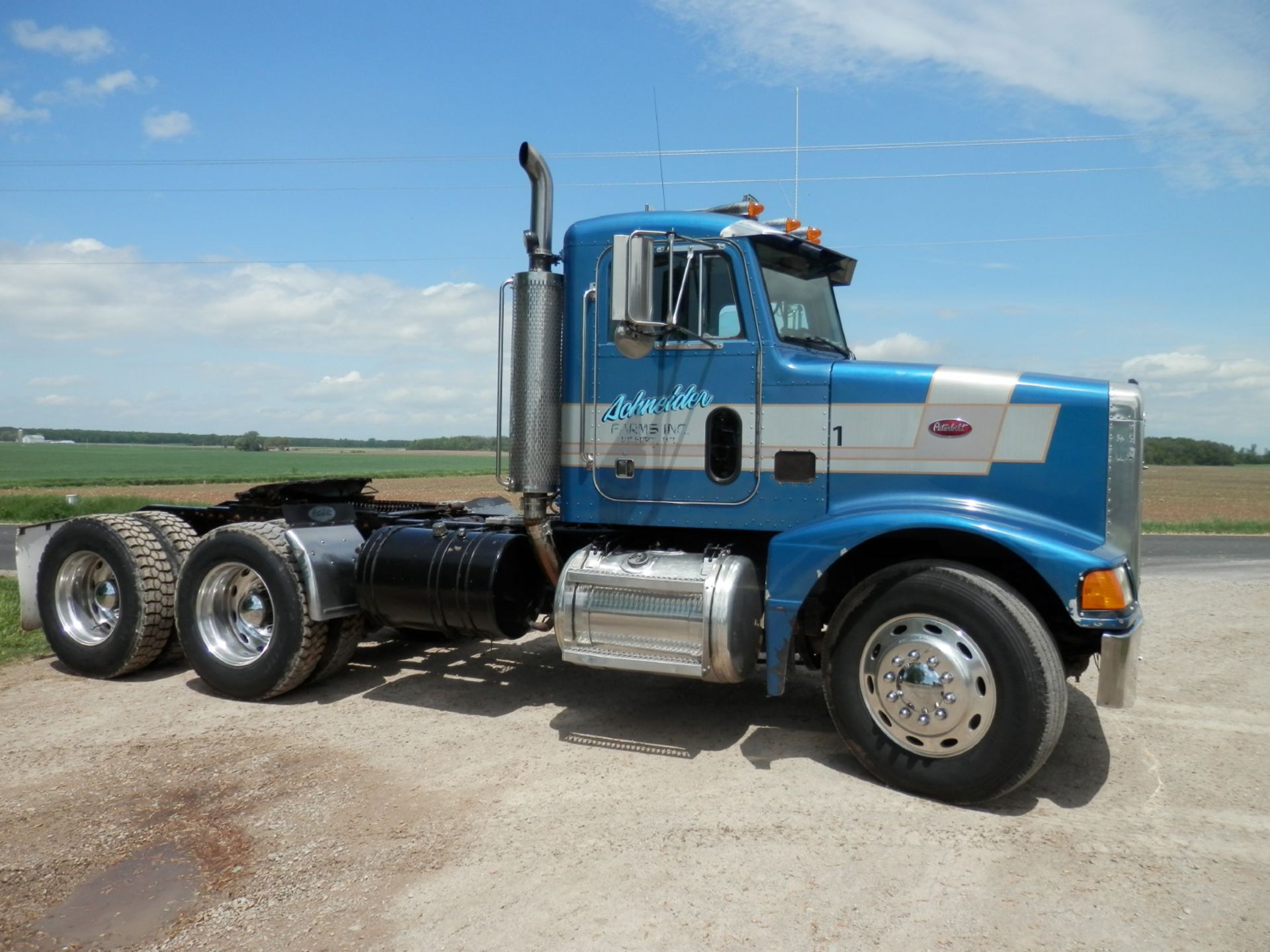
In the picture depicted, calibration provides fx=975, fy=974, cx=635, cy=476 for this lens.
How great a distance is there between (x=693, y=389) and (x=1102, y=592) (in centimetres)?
250

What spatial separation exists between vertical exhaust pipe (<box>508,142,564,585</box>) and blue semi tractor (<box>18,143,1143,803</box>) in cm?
2

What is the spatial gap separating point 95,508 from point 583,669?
68.1 feet

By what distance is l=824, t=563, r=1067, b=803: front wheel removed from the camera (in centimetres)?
471

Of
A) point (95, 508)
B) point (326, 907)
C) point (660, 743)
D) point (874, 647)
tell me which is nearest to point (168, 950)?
point (326, 907)

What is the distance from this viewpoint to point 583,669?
778cm

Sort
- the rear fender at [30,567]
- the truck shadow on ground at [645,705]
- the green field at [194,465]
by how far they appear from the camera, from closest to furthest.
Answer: the truck shadow on ground at [645,705], the rear fender at [30,567], the green field at [194,465]

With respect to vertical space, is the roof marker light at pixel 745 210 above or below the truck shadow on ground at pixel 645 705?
above

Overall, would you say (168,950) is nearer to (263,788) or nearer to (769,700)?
(263,788)

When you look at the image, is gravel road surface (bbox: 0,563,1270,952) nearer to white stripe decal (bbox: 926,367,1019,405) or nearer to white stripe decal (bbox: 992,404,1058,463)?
white stripe decal (bbox: 992,404,1058,463)

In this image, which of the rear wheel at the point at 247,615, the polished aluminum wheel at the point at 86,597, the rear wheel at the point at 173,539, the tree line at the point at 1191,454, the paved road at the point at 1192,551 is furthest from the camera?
the tree line at the point at 1191,454

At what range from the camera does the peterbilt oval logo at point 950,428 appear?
17.3 ft

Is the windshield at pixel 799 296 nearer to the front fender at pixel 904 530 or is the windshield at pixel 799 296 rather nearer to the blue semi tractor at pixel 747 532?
the blue semi tractor at pixel 747 532

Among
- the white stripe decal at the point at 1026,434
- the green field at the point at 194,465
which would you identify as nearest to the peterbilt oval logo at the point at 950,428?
the white stripe decal at the point at 1026,434

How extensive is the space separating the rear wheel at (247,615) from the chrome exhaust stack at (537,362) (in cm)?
180
